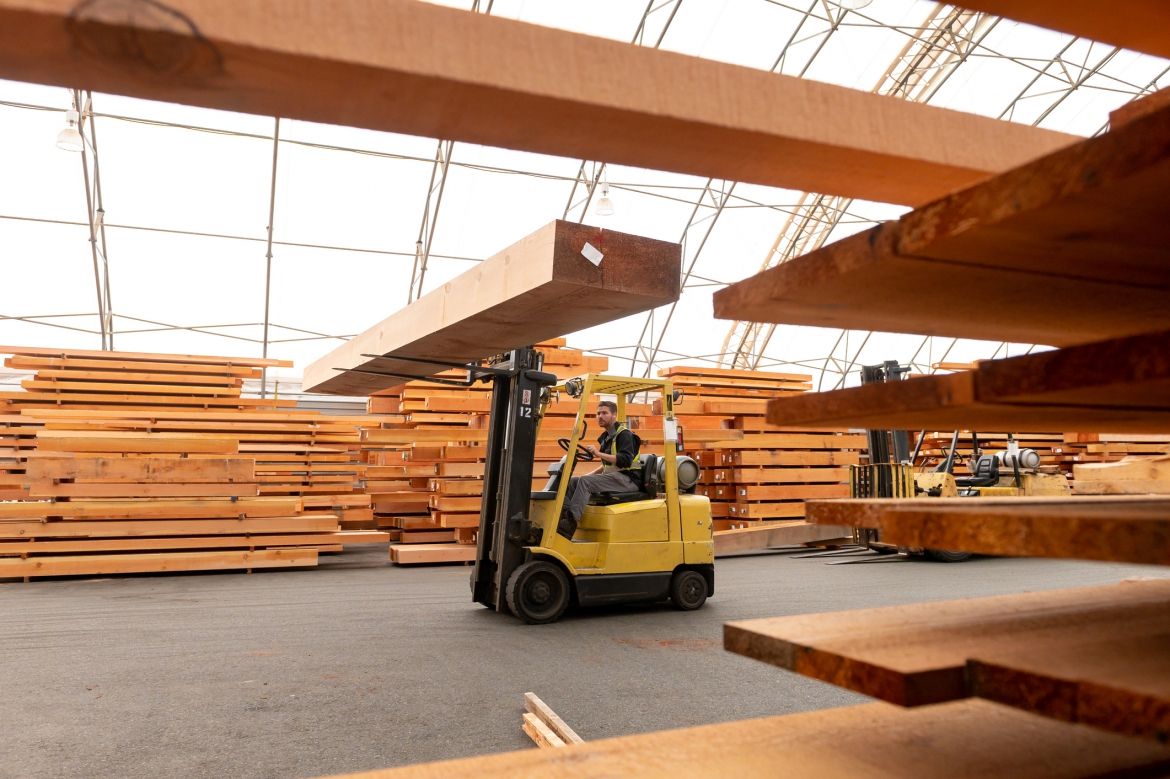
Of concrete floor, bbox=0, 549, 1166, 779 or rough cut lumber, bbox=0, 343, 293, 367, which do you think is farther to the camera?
rough cut lumber, bbox=0, 343, 293, 367

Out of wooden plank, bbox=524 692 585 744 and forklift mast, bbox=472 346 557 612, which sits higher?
forklift mast, bbox=472 346 557 612

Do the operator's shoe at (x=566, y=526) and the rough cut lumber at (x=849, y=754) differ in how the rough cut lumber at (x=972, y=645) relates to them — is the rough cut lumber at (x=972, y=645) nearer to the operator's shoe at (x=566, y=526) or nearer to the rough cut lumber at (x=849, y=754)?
the rough cut lumber at (x=849, y=754)

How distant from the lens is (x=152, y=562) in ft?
31.8

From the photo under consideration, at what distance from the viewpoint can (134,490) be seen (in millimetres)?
9719

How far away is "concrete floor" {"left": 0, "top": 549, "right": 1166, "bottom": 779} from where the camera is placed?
3.69 m

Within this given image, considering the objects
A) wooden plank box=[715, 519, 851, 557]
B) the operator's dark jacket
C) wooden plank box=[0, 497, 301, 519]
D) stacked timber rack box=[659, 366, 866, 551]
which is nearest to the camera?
the operator's dark jacket

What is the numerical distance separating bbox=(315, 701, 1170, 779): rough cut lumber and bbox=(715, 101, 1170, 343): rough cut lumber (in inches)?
26.5

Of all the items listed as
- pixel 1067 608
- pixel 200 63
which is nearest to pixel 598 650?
pixel 1067 608

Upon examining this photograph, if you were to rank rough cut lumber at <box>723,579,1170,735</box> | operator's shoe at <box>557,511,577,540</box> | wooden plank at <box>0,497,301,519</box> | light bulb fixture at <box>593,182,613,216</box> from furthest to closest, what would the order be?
1. light bulb fixture at <box>593,182,613,216</box>
2. wooden plank at <box>0,497,301,519</box>
3. operator's shoe at <box>557,511,577,540</box>
4. rough cut lumber at <box>723,579,1170,735</box>

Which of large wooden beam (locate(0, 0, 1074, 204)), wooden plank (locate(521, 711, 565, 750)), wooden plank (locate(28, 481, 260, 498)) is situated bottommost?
wooden plank (locate(521, 711, 565, 750))

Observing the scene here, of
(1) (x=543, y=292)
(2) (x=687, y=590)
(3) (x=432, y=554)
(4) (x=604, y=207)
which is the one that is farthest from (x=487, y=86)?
(4) (x=604, y=207)

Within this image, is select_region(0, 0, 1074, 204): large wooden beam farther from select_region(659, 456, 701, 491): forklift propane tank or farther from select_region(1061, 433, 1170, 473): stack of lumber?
select_region(1061, 433, 1170, 473): stack of lumber

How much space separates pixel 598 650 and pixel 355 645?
163 cm

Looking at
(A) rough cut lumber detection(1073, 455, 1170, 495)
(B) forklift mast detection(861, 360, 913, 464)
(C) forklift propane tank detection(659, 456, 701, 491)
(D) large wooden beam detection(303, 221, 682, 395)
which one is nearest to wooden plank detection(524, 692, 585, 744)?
(D) large wooden beam detection(303, 221, 682, 395)
